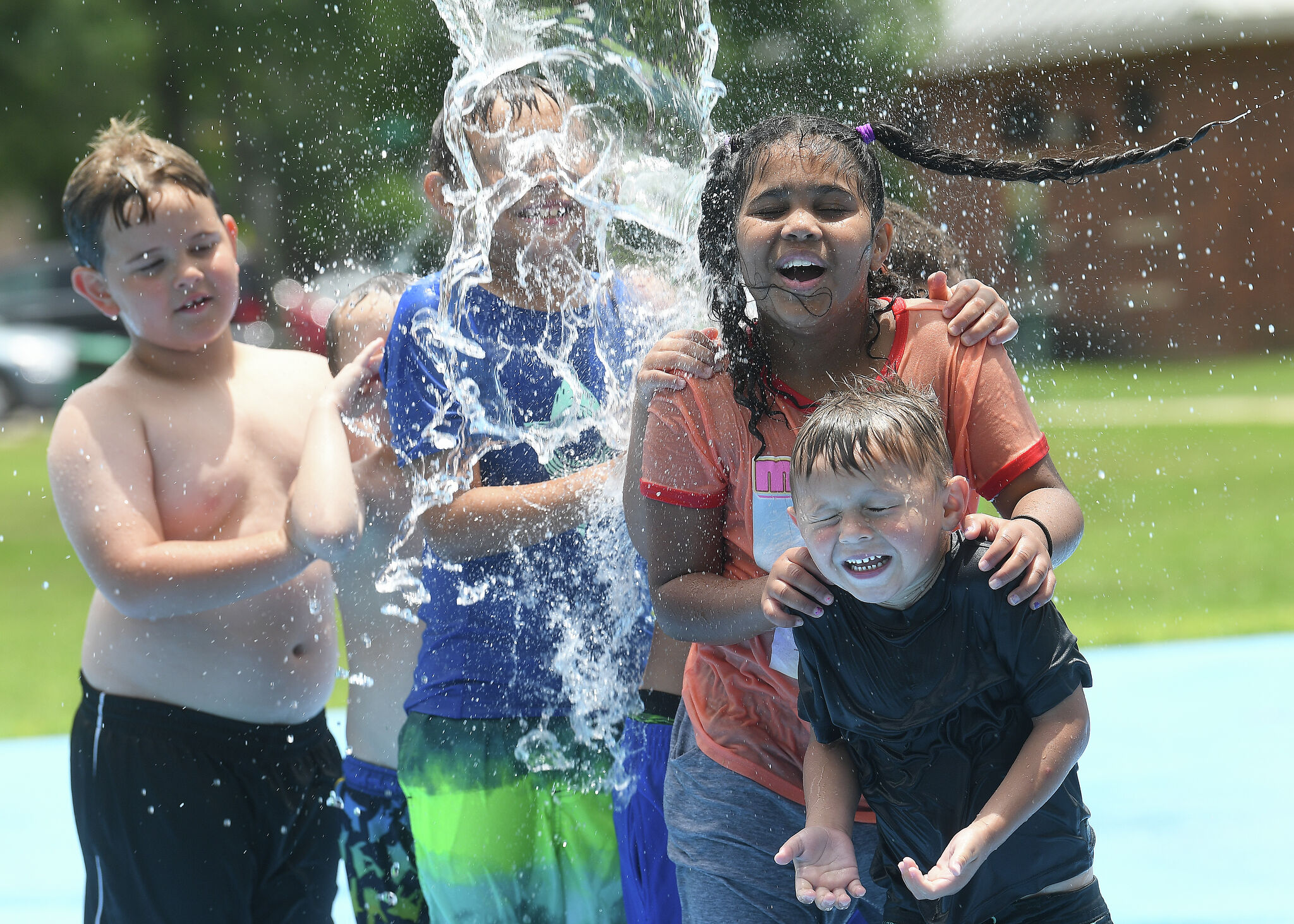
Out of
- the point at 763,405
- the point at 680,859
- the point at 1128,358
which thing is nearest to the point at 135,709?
the point at 680,859

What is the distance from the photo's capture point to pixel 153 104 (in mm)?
19172

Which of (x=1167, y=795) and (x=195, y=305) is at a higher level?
(x=195, y=305)

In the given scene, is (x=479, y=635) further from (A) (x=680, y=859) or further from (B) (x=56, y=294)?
(B) (x=56, y=294)

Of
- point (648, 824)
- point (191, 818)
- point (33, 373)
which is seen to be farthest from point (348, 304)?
point (33, 373)

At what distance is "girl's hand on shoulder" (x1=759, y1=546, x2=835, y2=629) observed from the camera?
1.86 meters

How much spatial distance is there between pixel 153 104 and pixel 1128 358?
15.2 m

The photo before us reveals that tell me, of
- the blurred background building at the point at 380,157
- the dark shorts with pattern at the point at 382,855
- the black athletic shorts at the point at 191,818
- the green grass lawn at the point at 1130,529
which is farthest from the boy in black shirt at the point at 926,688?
the blurred background building at the point at 380,157

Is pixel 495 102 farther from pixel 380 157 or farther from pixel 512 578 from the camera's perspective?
pixel 380 157

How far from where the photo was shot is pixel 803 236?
1.98 m

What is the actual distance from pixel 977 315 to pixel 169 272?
1753 mm

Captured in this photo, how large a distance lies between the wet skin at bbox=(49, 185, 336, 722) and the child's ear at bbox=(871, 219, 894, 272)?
53.1 inches

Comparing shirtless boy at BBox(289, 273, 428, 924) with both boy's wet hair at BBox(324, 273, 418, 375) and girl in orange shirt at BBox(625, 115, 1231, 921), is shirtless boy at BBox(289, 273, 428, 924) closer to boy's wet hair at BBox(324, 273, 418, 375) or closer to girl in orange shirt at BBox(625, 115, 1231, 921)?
boy's wet hair at BBox(324, 273, 418, 375)

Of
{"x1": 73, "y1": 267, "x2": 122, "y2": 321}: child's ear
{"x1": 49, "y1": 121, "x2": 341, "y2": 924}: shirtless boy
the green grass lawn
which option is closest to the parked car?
the green grass lawn

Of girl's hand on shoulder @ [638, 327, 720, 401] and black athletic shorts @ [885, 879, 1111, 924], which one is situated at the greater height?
girl's hand on shoulder @ [638, 327, 720, 401]
